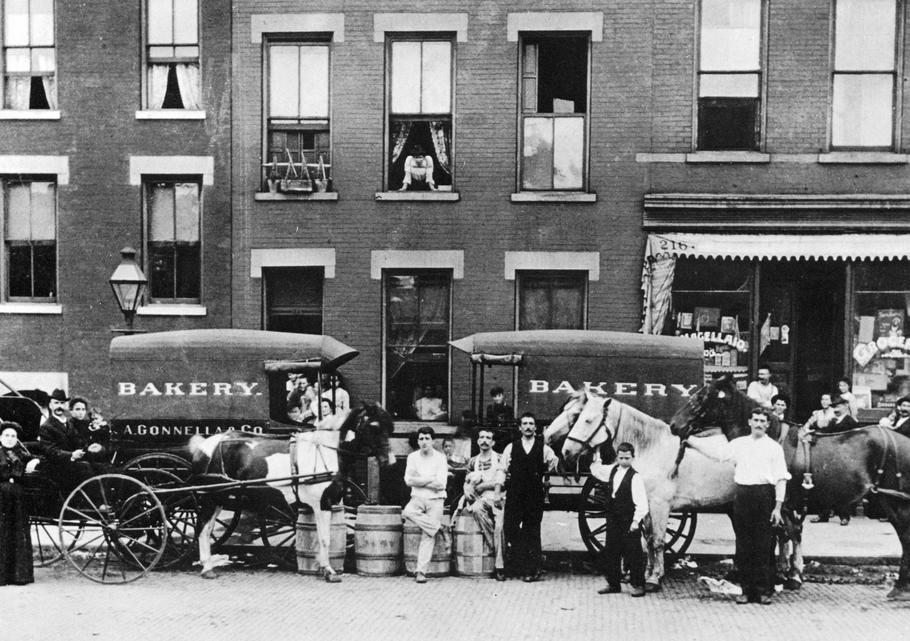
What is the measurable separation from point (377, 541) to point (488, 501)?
1395 mm

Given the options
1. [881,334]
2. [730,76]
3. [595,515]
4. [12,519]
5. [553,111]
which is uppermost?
[730,76]

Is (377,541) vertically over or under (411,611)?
over

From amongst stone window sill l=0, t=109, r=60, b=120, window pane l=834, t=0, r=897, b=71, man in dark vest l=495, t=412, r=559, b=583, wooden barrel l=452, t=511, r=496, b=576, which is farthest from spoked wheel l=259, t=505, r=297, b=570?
window pane l=834, t=0, r=897, b=71

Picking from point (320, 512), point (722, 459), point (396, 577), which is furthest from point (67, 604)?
point (722, 459)

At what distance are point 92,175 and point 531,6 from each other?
8562 millimetres

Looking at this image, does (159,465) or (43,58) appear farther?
(43,58)

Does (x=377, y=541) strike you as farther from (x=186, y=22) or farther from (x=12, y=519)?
(x=186, y=22)

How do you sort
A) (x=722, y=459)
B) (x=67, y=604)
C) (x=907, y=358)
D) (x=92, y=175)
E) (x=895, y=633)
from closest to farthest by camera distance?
(x=895, y=633)
(x=67, y=604)
(x=722, y=459)
(x=907, y=358)
(x=92, y=175)

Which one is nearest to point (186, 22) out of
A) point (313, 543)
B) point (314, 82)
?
point (314, 82)

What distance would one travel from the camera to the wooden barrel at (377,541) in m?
10.9

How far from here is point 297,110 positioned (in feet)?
55.2

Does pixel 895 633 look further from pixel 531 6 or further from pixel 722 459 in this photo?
pixel 531 6

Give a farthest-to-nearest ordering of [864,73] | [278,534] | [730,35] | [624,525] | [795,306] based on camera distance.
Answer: [795,306] < [730,35] < [864,73] < [278,534] < [624,525]

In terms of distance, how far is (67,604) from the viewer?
951cm
